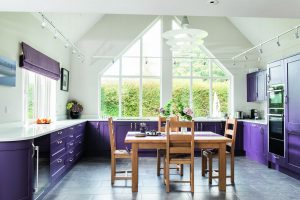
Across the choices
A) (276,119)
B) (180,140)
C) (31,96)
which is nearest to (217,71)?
(276,119)

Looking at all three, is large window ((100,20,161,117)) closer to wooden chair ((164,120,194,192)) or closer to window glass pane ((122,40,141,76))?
window glass pane ((122,40,141,76))

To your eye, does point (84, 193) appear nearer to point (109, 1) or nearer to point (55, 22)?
point (109, 1)

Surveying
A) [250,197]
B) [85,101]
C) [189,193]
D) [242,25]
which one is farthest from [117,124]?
[242,25]

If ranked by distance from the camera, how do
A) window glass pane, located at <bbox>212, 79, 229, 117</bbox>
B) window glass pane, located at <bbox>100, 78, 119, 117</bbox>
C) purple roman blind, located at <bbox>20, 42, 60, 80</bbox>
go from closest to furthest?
1. purple roman blind, located at <bbox>20, 42, 60, 80</bbox>
2. window glass pane, located at <bbox>100, 78, 119, 117</bbox>
3. window glass pane, located at <bbox>212, 79, 229, 117</bbox>

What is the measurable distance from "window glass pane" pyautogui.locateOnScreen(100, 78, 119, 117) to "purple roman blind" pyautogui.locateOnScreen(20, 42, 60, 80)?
5.09ft

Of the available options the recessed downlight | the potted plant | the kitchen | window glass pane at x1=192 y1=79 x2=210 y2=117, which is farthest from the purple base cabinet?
window glass pane at x1=192 y1=79 x2=210 y2=117

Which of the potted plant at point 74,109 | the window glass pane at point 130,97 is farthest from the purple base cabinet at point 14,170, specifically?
the window glass pane at point 130,97

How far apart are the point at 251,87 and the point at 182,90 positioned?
1.74 metres

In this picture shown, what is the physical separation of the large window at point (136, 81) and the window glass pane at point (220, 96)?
60.5 inches

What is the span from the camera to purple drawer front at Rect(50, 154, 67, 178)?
11.5 ft

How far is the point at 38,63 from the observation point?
4.38 m

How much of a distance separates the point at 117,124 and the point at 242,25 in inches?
155

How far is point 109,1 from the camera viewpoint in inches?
115

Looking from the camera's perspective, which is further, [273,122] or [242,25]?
[242,25]
